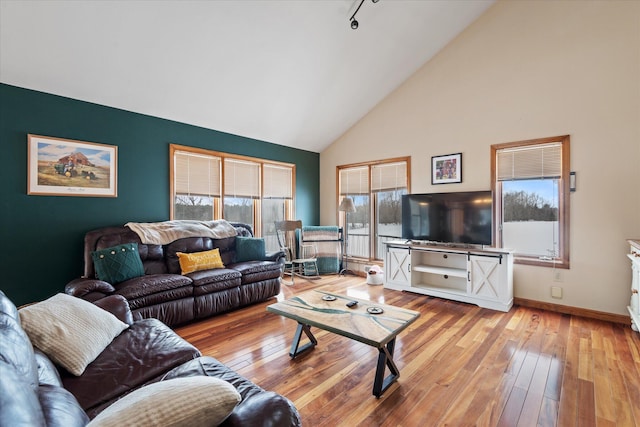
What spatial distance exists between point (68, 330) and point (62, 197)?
2532mm

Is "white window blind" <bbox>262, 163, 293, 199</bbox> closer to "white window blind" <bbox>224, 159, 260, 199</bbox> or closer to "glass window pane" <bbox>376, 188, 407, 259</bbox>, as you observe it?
"white window blind" <bbox>224, 159, 260, 199</bbox>

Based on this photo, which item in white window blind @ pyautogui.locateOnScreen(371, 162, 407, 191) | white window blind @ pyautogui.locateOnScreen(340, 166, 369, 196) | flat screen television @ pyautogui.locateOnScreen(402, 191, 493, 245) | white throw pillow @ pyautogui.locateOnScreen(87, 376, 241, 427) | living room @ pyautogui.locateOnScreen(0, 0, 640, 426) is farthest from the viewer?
white window blind @ pyautogui.locateOnScreen(340, 166, 369, 196)

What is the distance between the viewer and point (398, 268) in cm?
446

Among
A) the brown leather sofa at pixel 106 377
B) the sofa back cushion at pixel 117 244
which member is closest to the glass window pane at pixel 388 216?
the sofa back cushion at pixel 117 244

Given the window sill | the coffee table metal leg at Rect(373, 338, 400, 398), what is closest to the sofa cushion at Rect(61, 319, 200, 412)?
the coffee table metal leg at Rect(373, 338, 400, 398)

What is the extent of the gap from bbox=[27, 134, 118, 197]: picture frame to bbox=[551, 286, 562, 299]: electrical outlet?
18.6ft

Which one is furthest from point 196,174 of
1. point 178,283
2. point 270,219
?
point 178,283

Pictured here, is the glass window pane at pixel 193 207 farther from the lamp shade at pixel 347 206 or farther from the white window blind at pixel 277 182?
the lamp shade at pixel 347 206

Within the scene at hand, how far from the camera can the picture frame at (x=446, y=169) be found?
4285mm

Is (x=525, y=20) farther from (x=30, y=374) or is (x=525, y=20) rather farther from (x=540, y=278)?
(x=30, y=374)

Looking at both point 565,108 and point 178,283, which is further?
point 565,108

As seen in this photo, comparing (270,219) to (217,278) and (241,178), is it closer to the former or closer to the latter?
(241,178)

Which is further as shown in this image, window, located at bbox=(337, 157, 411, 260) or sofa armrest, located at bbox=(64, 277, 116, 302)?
window, located at bbox=(337, 157, 411, 260)

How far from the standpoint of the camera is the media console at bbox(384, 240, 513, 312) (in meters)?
3.62
